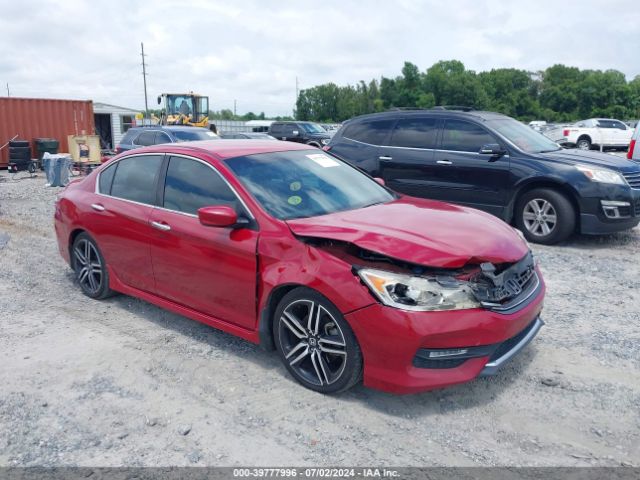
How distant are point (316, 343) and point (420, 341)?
0.71m

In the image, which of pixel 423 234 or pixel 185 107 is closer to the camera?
pixel 423 234

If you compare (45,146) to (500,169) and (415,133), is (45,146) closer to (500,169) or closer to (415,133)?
(415,133)

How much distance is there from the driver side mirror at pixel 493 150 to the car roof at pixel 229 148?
357 centimetres

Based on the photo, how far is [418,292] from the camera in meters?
3.18

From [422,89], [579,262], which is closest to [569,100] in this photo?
[422,89]

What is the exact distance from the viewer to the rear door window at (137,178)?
4.67 metres

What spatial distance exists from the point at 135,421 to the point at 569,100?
8839 cm

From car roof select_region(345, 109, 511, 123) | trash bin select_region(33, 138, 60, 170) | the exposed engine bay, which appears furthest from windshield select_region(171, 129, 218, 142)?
the exposed engine bay

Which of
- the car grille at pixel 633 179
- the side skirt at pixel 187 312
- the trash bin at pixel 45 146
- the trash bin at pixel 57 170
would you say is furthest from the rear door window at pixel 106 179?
the trash bin at pixel 45 146

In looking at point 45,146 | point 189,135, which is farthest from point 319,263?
point 45,146

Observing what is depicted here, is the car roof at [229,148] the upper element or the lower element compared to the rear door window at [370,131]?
lower

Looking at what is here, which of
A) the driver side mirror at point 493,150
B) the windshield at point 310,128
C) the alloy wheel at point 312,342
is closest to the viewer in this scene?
the alloy wheel at point 312,342

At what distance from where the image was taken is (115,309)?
521 centimetres

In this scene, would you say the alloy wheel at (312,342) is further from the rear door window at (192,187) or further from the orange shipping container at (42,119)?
the orange shipping container at (42,119)
